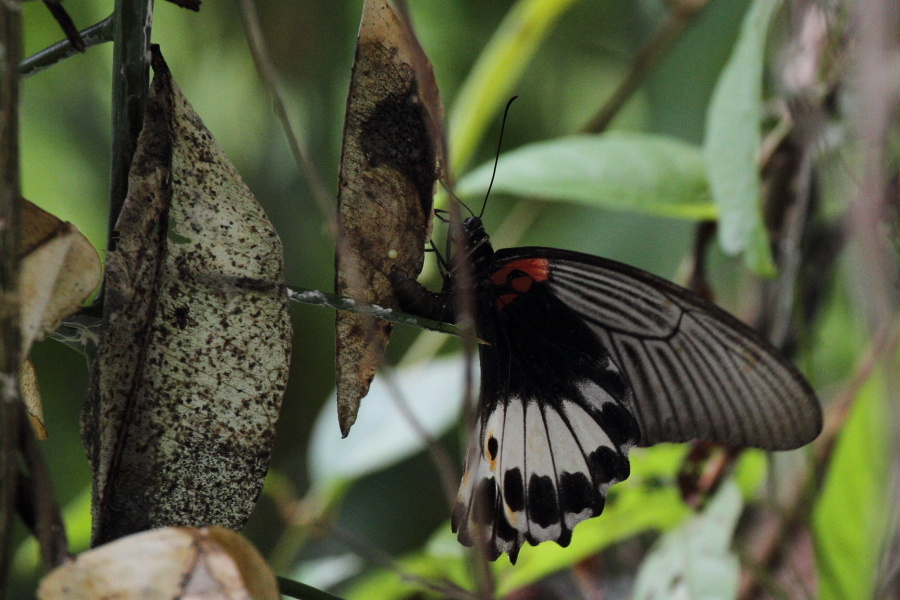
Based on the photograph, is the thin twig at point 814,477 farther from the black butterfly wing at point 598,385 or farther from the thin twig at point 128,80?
the thin twig at point 128,80

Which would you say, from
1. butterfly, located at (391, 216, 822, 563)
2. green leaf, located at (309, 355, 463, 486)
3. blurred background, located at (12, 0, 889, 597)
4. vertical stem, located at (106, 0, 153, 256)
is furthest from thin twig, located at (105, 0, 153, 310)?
blurred background, located at (12, 0, 889, 597)

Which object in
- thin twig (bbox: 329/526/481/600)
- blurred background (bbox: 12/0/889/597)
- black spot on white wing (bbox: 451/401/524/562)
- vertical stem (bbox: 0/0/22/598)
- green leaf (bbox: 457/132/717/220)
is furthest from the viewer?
blurred background (bbox: 12/0/889/597)

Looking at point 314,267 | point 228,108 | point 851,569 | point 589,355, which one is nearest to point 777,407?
point 589,355

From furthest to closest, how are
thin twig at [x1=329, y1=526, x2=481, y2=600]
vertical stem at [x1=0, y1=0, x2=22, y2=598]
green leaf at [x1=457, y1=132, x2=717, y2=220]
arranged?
green leaf at [x1=457, y1=132, x2=717, y2=220]
thin twig at [x1=329, y1=526, x2=481, y2=600]
vertical stem at [x1=0, y1=0, x2=22, y2=598]

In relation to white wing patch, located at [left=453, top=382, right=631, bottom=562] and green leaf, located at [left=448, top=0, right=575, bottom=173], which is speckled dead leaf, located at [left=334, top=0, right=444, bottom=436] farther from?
green leaf, located at [left=448, top=0, right=575, bottom=173]

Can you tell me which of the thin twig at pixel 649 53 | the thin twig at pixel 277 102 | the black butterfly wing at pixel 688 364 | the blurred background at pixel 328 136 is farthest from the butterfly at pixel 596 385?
the blurred background at pixel 328 136

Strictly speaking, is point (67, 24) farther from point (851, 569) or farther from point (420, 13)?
point (420, 13)

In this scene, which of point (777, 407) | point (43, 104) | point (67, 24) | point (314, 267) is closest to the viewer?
point (67, 24)
